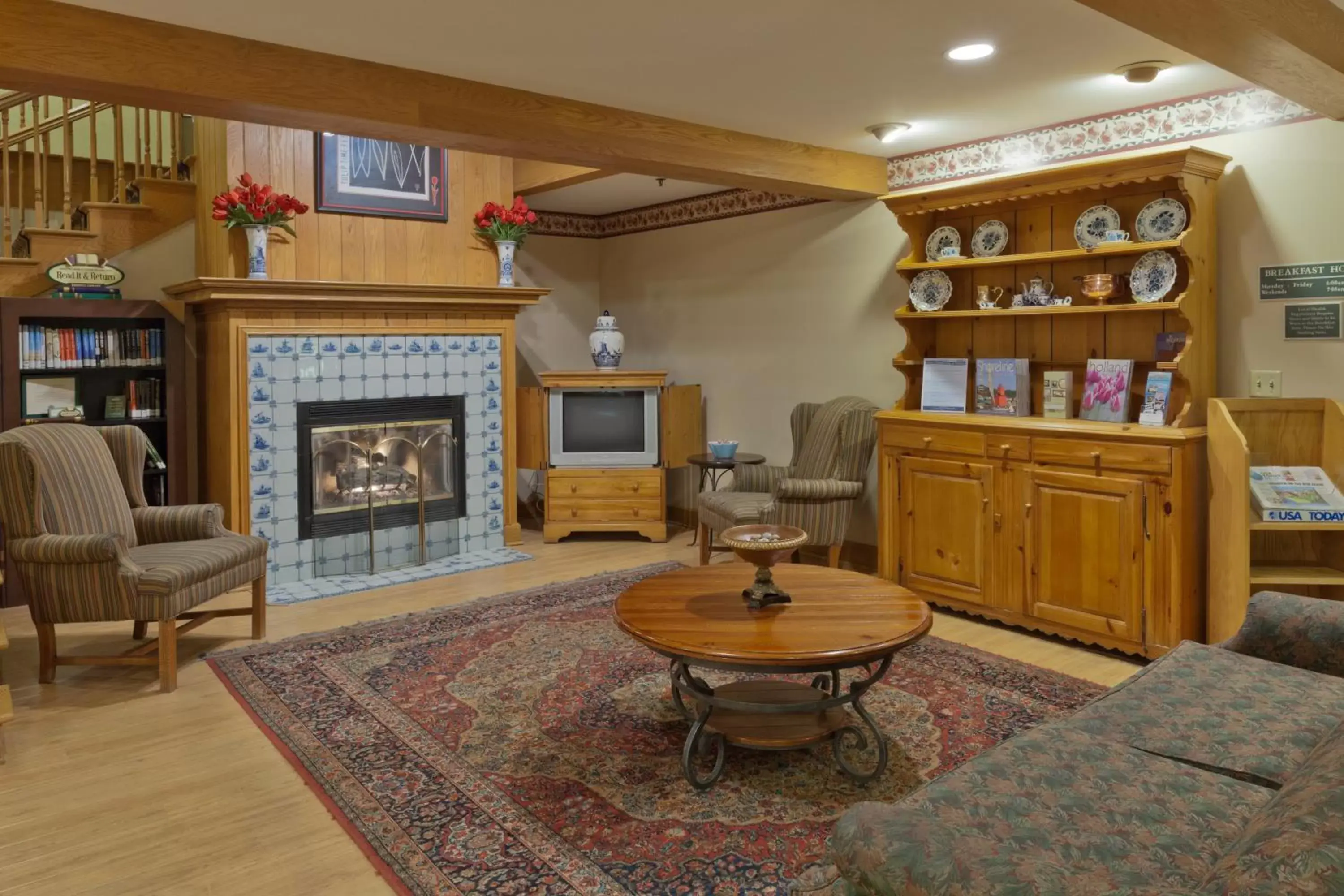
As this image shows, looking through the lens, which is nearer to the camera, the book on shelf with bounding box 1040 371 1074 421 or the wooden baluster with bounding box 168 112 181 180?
the book on shelf with bounding box 1040 371 1074 421

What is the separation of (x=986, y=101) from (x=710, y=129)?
1180mm

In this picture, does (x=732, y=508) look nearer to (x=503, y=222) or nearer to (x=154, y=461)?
(x=503, y=222)

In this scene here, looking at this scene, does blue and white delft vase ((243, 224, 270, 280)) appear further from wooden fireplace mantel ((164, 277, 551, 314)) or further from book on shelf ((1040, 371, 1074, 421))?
book on shelf ((1040, 371, 1074, 421))

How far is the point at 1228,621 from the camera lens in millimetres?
3697

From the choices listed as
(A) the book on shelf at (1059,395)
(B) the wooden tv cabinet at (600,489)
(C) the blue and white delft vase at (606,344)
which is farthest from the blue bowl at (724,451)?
(A) the book on shelf at (1059,395)

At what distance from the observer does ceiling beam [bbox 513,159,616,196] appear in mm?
5633

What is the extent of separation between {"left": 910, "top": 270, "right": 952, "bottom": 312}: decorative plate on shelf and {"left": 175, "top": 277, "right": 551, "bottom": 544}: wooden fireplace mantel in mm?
2373

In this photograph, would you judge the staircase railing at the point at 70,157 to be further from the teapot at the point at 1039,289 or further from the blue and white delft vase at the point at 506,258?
the teapot at the point at 1039,289

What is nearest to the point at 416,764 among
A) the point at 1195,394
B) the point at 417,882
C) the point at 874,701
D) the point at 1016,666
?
the point at 417,882

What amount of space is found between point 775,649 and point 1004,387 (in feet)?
8.19

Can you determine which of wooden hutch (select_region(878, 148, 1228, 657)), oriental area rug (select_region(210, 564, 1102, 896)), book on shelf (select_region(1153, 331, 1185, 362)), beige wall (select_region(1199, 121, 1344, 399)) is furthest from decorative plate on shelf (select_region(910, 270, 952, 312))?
oriental area rug (select_region(210, 564, 1102, 896))

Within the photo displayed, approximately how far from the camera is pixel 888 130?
14.6 feet

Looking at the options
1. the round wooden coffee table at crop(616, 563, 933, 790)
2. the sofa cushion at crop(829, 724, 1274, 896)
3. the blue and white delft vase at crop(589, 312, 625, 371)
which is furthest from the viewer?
the blue and white delft vase at crop(589, 312, 625, 371)

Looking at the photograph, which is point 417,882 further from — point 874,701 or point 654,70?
point 654,70
